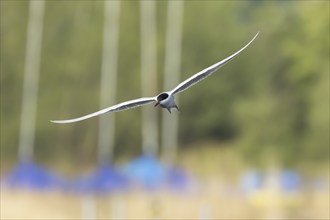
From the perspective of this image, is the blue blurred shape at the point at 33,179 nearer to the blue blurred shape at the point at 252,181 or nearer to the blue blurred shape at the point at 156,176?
the blue blurred shape at the point at 156,176

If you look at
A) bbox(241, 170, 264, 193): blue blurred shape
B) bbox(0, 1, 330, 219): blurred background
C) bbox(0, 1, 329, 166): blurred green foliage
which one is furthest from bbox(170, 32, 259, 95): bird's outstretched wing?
bbox(0, 1, 329, 166): blurred green foliage

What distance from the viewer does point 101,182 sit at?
13.9 m

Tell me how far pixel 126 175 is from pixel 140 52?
9.31 ft

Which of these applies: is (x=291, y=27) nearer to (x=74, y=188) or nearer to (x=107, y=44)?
(x=107, y=44)

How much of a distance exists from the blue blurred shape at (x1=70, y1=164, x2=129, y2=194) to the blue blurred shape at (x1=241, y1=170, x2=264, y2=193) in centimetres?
172

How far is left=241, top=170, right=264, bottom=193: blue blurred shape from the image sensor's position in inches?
527

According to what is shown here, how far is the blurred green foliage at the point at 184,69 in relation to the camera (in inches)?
601

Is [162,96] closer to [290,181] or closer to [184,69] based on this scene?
[290,181]

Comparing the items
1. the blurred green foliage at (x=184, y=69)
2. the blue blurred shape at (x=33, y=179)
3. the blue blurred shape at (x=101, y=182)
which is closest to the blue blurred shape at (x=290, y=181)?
the blurred green foliage at (x=184, y=69)

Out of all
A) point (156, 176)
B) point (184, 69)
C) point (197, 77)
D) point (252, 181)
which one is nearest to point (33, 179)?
point (156, 176)

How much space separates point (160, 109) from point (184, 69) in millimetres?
773

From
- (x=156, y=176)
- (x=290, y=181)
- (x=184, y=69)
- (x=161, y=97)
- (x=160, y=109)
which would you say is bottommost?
(x=161, y=97)

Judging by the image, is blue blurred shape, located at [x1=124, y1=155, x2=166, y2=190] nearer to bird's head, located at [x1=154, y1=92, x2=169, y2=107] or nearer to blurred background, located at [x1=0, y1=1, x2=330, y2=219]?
blurred background, located at [x1=0, y1=1, x2=330, y2=219]

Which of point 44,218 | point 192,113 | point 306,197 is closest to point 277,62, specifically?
point 192,113
